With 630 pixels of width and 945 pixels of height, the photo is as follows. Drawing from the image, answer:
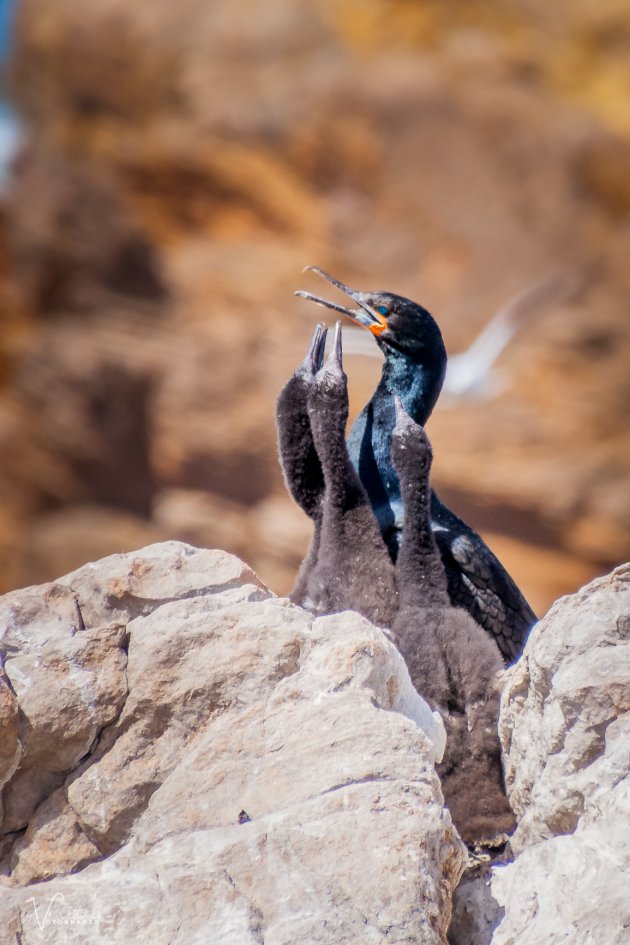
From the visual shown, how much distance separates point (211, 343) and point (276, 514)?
282cm

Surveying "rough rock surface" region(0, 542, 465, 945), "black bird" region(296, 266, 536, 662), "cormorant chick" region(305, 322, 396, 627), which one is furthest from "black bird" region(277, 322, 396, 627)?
"rough rock surface" region(0, 542, 465, 945)

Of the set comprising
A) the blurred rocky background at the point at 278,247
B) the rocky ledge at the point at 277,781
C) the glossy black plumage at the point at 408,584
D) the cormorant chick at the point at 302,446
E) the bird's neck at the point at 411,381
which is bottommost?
the rocky ledge at the point at 277,781

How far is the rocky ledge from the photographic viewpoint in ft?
9.05

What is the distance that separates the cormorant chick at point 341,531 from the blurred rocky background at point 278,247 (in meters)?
8.99

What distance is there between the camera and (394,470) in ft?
15.8

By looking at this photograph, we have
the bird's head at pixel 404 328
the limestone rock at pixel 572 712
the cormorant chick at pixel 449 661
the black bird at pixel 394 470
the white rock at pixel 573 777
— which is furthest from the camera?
the bird's head at pixel 404 328

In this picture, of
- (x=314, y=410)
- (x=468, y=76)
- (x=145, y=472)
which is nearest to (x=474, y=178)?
(x=468, y=76)

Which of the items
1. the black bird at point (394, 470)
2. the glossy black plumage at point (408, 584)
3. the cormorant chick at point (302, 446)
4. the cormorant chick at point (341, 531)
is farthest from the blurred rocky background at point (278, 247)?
the cormorant chick at point (341, 531)

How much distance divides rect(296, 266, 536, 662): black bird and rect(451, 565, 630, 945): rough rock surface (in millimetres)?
1112

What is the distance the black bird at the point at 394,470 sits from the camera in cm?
464

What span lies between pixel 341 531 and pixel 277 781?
1.38m

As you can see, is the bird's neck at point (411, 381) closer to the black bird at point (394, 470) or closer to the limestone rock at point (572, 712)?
the black bird at point (394, 470)

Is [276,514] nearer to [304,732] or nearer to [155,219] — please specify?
[155,219]

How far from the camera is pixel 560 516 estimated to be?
14.3 meters
